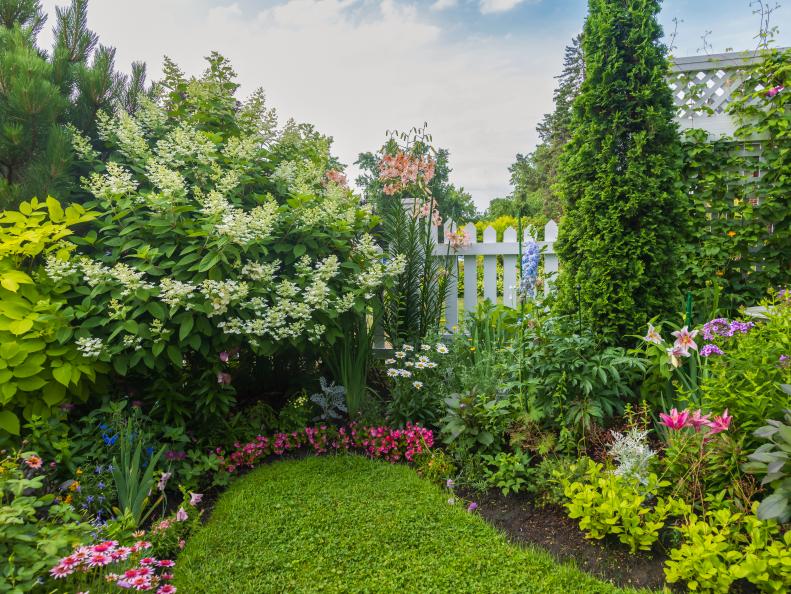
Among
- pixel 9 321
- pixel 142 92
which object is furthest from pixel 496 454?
pixel 142 92

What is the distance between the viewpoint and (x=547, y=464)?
8.08 ft

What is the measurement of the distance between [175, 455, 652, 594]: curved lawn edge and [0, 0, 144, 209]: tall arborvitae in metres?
2.16

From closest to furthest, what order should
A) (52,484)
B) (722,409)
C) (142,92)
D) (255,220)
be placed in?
(722,409) → (52,484) → (255,220) → (142,92)

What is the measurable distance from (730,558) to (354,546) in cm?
144

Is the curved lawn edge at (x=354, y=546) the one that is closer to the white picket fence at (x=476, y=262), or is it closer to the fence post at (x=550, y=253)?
the white picket fence at (x=476, y=262)

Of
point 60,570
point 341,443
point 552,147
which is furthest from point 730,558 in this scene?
point 552,147

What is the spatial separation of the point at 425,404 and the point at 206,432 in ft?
4.65

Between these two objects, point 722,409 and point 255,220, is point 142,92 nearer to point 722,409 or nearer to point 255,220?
point 255,220

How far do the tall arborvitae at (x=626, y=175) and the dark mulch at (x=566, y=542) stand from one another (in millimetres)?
1521

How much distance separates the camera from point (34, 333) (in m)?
2.38

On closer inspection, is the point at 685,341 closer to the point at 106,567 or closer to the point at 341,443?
the point at 341,443

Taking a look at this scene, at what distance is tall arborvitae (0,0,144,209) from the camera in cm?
275

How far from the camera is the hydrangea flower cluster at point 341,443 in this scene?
2.95 meters

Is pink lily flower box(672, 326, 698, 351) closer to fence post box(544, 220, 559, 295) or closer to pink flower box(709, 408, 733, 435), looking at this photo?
pink flower box(709, 408, 733, 435)
